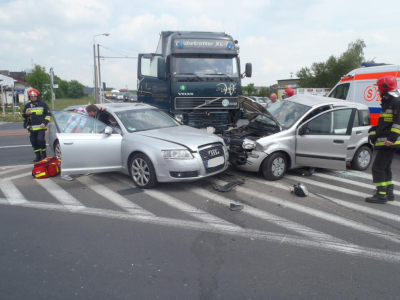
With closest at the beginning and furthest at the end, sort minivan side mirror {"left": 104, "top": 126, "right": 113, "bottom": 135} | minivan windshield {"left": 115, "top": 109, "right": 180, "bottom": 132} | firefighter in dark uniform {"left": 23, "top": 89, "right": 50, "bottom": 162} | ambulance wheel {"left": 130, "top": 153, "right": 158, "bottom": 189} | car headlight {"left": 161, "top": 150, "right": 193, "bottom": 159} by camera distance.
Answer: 1. car headlight {"left": 161, "top": 150, "right": 193, "bottom": 159}
2. ambulance wheel {"left": 130, "top": 153, "right": 158, "bottom": 189}
3. minivan side mirror {"left": 104, "top": 126, "right": 113, "bottom": 135}
4. minivan windshield {"left": 115, "top": 109, "right": 180, "bottom": 132}
5. firefighter in dark uniform {"left": 23, "top": 89, "right": 50, "bottom": 162}

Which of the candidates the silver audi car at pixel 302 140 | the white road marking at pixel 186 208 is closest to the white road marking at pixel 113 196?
the white road marking at pixel 186 208

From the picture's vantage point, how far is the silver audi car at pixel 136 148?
5.94 m

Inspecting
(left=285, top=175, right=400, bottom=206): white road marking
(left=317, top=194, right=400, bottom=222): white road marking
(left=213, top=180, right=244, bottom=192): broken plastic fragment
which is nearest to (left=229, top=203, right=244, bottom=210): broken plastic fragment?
(left=213, top=180, right=244, bottom=192): broken plastic fragment

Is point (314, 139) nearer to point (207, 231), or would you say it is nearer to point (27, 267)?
point (207, 231)

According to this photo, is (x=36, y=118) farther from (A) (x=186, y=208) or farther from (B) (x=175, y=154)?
(A) (x=186, y=208)

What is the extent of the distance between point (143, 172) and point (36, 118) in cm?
394

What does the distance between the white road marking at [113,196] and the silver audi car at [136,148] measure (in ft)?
1.17

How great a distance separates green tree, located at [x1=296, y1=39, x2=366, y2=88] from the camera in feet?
141

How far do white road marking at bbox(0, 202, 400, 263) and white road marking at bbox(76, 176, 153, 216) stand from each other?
199mm

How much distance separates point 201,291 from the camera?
311cm

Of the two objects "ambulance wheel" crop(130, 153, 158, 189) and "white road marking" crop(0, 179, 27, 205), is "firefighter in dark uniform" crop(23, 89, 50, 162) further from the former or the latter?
"ambulance wheel" crop(130, 153, 158, 189)

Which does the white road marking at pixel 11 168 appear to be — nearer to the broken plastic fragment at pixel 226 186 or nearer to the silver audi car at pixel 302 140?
the broken plastic fragment at pixel 226 186

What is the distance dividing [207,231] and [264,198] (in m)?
1.75

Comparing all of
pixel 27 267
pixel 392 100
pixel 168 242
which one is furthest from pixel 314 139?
pixel 27 267
